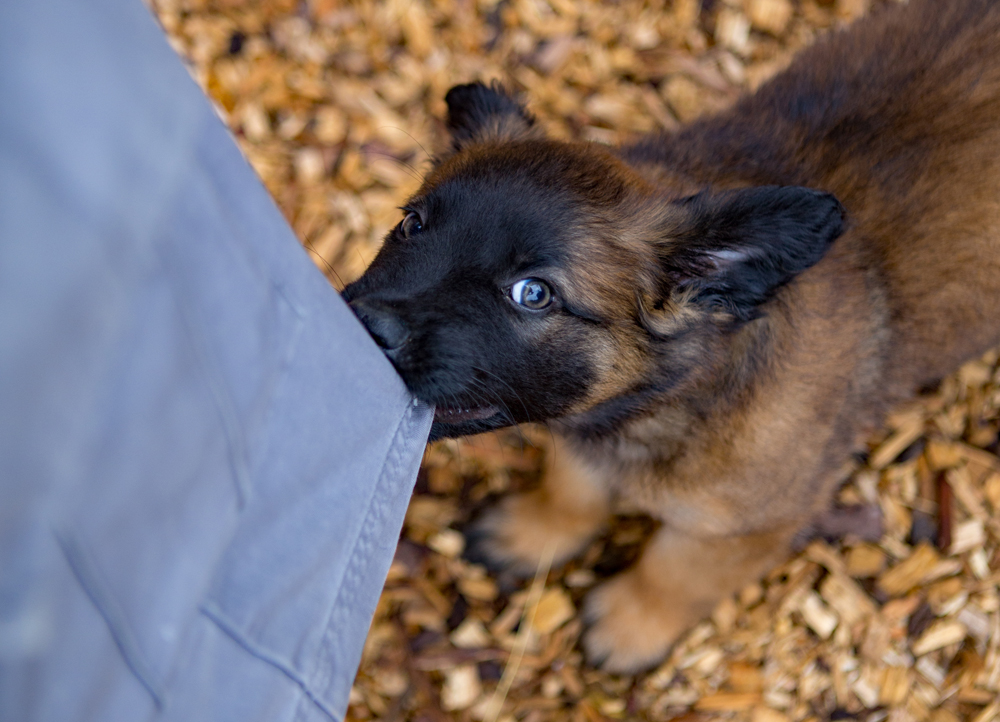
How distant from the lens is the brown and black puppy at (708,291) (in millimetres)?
1885

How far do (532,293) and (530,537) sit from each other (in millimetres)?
1393

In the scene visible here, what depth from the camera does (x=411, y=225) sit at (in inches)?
84.7

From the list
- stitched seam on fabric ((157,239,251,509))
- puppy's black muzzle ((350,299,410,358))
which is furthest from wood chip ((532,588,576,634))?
stitched seam on fabric ((157,239,251,509))

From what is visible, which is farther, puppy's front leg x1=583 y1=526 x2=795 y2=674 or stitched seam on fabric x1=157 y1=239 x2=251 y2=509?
puppy's front leg x1=583 y1=526 x2=795 y2=674

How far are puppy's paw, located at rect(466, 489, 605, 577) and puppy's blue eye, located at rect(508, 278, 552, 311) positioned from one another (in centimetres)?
127

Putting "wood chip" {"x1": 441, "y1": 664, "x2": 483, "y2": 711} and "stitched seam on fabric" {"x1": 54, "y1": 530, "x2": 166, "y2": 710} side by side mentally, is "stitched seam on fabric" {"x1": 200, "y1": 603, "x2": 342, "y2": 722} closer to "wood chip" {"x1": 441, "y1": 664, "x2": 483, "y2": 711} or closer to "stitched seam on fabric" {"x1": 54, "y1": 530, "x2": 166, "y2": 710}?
"stitched seam on fabric" {"x1": 54, "y1": 530, "x2": 166, "y2": 710}

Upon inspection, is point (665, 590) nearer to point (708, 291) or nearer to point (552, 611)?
point (552, 611)

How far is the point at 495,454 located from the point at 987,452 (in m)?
2.11

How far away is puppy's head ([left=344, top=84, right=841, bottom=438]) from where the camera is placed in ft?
5.97

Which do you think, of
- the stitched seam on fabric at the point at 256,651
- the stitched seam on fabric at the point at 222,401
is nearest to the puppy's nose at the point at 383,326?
the stitched seam on fabric at the point at 222,401

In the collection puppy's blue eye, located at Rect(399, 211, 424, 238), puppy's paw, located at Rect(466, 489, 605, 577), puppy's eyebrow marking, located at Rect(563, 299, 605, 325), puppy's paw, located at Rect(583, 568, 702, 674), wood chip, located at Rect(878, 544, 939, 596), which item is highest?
puppy's blue eye, located at Rect(399, 211, 424, 238)

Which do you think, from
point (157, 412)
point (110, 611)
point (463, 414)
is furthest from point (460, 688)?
point (157, 412)

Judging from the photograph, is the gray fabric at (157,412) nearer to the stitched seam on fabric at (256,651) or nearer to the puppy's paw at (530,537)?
the stitched seam on fabric at (256,651)

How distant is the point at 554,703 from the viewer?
2787mm
